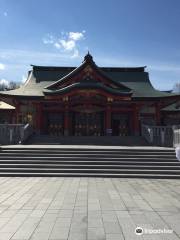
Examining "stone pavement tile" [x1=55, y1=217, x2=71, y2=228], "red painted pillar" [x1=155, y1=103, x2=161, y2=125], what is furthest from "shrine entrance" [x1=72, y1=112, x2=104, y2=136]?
"stone pavement tile" [x1=55, y1=217, x2=71, y2=228]

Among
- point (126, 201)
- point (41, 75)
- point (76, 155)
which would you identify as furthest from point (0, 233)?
point (41, 75)

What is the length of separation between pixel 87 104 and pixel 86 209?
779 inches

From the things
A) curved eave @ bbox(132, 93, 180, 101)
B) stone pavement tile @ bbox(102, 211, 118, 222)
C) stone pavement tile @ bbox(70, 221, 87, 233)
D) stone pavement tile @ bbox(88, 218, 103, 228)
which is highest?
curved eave @ bbox(132, 93, 180, 101)

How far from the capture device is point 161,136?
21.5 meters

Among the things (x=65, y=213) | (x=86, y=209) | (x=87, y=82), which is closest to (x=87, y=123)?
(x=87, y=82)

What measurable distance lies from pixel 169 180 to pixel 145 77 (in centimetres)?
2089

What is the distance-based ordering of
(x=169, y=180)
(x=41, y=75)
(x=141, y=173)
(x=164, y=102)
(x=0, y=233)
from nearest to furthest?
(x=0, y=233) → (x=169, y=180) → (x=141, y=173) → (x=164, y=102) → (x=41, y=75)

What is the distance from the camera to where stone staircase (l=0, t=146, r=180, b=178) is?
13625 millimetres

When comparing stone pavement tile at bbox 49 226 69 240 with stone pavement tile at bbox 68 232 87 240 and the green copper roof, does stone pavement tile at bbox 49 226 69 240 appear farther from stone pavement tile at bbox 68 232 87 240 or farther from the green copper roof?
the green copper roof

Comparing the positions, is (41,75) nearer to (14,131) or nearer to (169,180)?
(14,131)

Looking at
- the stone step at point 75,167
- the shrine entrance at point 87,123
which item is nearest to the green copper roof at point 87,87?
the shrine entrance at point 87,123

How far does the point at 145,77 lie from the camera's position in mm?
32281

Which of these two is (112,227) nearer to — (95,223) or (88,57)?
(95,223)

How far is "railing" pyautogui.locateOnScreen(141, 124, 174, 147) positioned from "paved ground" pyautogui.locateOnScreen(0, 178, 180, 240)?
970 cm
